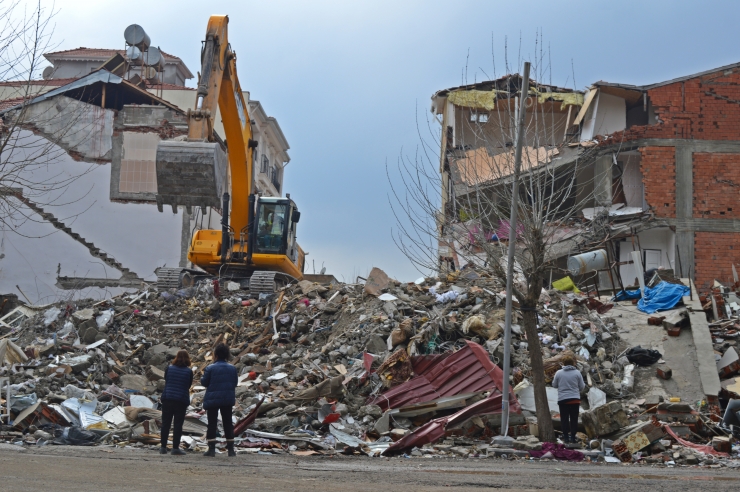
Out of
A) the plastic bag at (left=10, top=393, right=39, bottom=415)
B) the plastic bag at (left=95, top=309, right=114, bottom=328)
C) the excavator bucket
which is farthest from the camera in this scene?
the plastic bag at (left=95, top=309, right=114, bottom=328)

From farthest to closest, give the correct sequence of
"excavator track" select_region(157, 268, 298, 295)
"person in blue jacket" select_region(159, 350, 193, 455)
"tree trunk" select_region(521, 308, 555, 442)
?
1. "excavator track" select_region(157, 268, 298, 295)
2. "tree trunk" select_region(521, 308, 555, 442)
3. "person in blue jacket" select_region(159, 350, 193, 455)

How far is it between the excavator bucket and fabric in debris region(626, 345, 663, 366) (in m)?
8.33

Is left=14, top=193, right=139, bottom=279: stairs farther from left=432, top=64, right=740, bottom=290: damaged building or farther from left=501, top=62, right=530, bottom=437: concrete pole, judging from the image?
left=501, top=62, right=530, bottom=437: concrete pole

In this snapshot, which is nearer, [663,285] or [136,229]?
[663,285]

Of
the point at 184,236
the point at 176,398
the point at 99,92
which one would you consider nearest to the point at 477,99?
the point at 184,236

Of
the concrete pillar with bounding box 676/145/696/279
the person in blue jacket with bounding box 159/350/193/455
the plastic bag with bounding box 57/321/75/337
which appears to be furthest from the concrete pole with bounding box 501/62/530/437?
the concrete pillar with bounding box 676/145/696/279

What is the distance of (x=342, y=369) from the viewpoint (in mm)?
15562

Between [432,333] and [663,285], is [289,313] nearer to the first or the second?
[432,333]

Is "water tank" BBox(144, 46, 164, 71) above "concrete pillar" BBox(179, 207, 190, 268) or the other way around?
above

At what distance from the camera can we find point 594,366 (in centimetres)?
1552

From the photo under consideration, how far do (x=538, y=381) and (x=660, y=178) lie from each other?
20297 millimetres

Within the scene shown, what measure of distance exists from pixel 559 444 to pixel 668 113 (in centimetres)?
2251

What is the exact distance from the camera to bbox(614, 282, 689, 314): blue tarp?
19.7m

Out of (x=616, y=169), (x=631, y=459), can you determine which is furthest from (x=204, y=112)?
(x=616, y=169)
